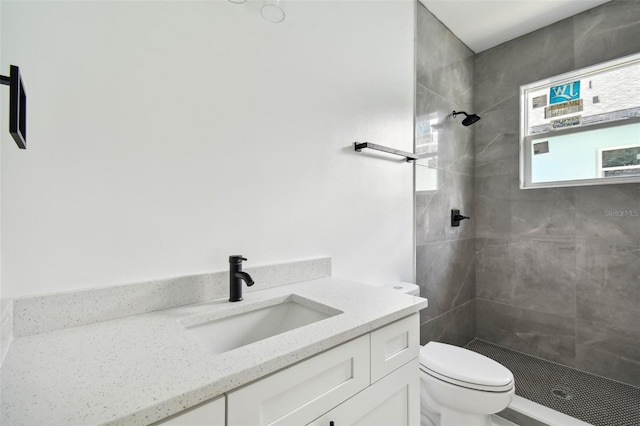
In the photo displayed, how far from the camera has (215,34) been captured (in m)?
1.11

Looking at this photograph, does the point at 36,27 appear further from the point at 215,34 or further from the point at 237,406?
the point at 237,406

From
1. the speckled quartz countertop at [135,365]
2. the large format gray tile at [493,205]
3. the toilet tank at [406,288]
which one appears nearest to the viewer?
the speckled quartz countertop at [135,365]

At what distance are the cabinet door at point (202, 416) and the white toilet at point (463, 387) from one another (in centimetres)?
120

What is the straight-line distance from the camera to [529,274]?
92.9 inches

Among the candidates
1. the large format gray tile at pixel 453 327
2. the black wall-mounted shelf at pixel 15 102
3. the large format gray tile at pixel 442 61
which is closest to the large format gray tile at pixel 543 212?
the large format gray tile at pixel 453 327

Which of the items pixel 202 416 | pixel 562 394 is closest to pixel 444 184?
pixel 562 394

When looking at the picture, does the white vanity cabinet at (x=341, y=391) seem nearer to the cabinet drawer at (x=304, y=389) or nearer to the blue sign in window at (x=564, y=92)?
the cabinet drawer at (x=304, y=389)

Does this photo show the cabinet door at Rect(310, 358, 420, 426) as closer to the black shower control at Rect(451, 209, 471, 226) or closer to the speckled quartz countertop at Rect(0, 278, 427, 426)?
the speckled quartz countertop at Rect(0, 278, 427, 426)

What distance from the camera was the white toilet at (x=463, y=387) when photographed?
130cm

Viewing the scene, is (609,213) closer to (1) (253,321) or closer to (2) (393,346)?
(2) (393,346)

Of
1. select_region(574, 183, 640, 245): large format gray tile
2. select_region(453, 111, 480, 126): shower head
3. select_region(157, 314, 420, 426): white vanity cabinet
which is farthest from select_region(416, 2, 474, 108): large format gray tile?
select_region(157, 314, 420, 426): white vanity cabinet

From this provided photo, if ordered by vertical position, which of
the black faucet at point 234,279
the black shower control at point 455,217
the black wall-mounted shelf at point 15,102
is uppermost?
the black wall-mounted shelf at point 15,102

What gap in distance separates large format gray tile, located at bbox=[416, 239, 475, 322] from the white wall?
57 centimetres

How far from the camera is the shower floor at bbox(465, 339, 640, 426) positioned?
1681 millimetres
